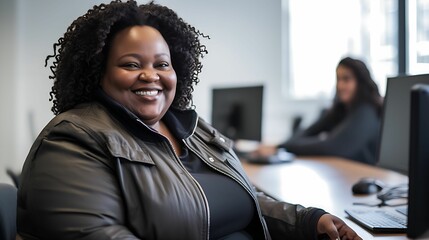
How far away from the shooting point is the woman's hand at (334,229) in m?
1.37

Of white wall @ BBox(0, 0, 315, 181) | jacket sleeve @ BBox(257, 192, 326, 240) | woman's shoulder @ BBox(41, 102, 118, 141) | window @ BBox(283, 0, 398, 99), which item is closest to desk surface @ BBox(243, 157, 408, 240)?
jacket sleeve @ BBox(257, 192, 326, 240)

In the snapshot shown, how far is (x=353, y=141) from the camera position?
2.91m

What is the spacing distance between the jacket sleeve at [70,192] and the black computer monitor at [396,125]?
109cm

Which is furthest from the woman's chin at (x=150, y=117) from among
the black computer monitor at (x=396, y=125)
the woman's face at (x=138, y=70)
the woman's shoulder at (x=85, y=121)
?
the black computer monitor at (x=396, y=125)

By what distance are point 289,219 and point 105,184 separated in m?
0.63

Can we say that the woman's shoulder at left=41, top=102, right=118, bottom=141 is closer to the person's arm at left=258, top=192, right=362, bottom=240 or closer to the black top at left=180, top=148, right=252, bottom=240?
the black top at left=180, top=148, right=252, bottom=240

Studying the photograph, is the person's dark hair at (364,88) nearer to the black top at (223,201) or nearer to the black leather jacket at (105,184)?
the black top at (223,201)

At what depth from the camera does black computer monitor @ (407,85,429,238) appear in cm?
93

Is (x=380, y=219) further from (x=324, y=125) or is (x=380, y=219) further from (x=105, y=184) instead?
(x=324, y=125)

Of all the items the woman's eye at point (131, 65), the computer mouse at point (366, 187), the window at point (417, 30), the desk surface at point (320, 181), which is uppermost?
the window at point (417, 30)

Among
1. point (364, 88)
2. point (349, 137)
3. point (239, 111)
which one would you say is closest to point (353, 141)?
point (349, 137)

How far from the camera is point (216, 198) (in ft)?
4.35

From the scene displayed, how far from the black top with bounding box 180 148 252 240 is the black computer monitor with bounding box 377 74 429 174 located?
0.66 metres

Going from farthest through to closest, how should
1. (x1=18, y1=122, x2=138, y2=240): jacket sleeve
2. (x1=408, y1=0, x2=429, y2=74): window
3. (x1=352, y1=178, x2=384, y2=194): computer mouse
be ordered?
(x1=408, y1=0, x2=429, y2=74): window
(x1=352, y1=178, x2=384, y2=194): computer mouse
(x1=18, y1=122, x2=138, y2=240): jacket sleeve
